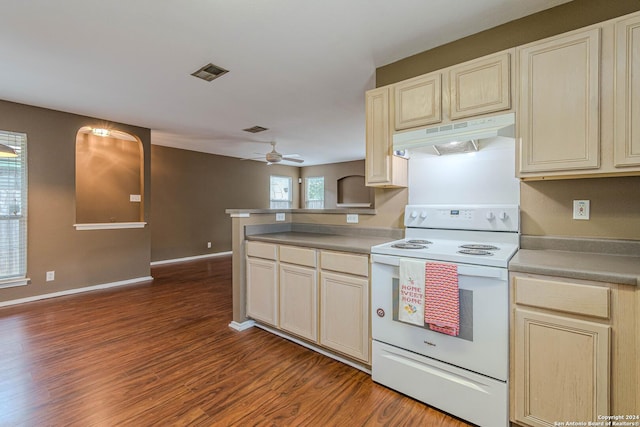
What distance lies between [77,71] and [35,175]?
5.94 ft

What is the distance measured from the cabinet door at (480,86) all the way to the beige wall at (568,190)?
384 millimetres

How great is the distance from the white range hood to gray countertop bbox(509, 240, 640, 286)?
76 cm

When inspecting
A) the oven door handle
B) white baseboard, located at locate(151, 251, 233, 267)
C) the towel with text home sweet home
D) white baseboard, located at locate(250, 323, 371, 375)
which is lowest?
white baseboard, located at locate(250, 323, 371, 375)

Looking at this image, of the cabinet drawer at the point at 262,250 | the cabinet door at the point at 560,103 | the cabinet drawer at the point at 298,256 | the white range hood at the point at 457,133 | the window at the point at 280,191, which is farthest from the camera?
the window at the point at 280,191

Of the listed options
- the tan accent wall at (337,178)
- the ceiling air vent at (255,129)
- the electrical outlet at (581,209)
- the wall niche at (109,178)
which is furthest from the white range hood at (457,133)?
the tan accent wall at (337,178)

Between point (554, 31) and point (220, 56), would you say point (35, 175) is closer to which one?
point (220, 56)

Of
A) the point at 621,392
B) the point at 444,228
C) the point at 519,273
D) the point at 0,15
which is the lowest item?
the point at 621,392

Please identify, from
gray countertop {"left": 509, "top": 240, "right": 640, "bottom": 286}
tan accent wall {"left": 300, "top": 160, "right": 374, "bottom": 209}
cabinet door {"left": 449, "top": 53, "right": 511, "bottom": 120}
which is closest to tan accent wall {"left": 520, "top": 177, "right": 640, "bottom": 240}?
gray countertop {"left": 509, "top": 240, "right": 640, "bottom": 286}

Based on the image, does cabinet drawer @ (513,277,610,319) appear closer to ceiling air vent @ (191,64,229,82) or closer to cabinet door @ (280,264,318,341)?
cabinet door @ (280,264,318,341)

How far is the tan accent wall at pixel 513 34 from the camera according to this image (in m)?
1.78

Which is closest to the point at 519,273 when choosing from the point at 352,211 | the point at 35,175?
the point at 352,211

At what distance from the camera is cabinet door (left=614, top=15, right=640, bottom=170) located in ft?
4.78

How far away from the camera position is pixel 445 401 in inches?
65.7

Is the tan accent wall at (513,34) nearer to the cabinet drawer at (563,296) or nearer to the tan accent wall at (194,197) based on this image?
the cabinet drawer at (563,296)
